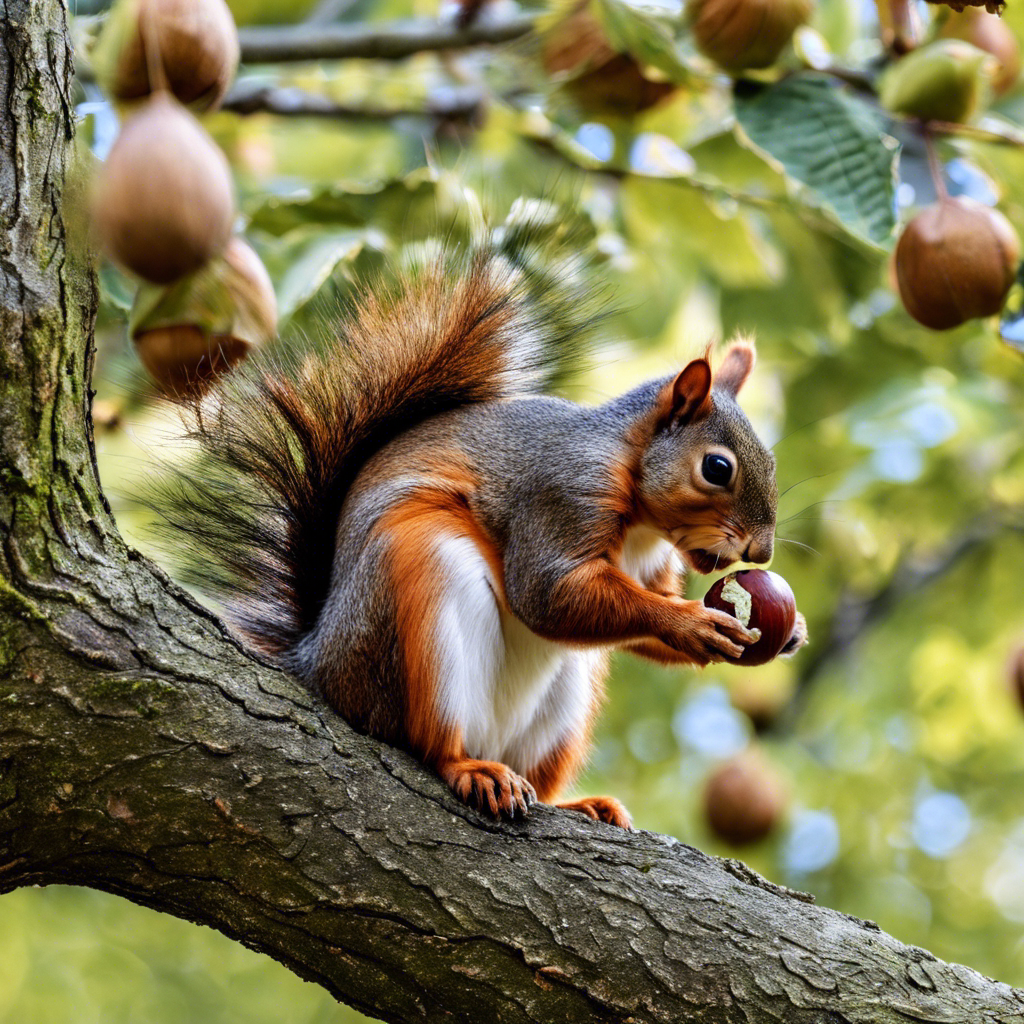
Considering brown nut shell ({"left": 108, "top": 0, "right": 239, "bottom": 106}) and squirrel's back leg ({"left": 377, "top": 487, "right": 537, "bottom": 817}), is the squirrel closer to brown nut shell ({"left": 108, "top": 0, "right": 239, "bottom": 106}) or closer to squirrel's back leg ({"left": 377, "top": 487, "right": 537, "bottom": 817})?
squirrel's back leg ({"left": 377, "top": 487, "right": 537, "bottom": 817})

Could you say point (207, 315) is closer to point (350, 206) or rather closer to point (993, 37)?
point (350, 206)

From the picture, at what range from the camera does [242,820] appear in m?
1.46

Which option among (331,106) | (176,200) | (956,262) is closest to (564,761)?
(956,262)

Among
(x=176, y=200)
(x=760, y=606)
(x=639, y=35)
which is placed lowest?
(x=760, y=606)

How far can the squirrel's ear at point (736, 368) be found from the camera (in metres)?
2.30

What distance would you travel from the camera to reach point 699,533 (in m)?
2.04

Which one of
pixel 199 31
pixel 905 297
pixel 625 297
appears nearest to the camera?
pixel 199 31

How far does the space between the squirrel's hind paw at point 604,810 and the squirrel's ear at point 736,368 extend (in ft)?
2.57

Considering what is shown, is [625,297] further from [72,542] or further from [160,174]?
[160,174]

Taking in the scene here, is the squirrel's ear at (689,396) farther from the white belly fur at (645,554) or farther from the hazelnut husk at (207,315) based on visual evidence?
the hazelnut husk at (207,315)

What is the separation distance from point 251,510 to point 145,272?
3.30 feet

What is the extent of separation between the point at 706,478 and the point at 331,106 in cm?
136

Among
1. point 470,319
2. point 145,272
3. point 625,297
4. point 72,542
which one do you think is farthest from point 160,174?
point 625,297

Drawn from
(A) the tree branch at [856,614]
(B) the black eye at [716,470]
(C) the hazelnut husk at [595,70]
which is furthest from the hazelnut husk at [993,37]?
(A) the tree branch at [856,614]
